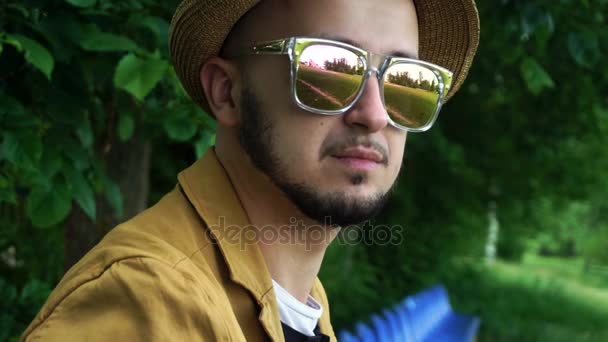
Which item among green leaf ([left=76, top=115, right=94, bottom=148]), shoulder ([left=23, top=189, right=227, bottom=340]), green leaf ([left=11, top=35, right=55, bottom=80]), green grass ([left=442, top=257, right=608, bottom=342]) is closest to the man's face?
shoulder ([left=23, top=189, right=227, bottom=340])

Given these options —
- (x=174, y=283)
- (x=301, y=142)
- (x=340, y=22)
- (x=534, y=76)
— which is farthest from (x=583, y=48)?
(x=174, y=283)

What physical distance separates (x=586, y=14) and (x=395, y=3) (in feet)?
7.47

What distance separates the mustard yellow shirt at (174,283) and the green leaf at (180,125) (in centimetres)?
77

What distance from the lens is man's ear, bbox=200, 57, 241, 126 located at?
185 cm

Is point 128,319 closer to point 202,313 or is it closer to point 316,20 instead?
point 202,313

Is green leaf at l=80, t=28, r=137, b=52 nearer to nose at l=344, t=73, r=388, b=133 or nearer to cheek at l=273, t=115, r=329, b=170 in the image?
cheek at l=273, t=115, r=329, b=170

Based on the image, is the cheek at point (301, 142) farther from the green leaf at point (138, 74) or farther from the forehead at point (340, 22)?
the green leaf at point (138, 74)

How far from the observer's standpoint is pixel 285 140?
1.72 m

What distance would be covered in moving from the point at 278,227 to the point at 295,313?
21 centimetres

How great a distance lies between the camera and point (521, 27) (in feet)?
11.1

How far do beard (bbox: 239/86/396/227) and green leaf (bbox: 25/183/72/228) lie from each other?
79cm

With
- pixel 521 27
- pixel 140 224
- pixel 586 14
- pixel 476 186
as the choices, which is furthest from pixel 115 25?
pixel 476 186

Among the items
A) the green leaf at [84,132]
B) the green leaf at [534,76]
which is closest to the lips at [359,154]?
the green leaf at [84,132]

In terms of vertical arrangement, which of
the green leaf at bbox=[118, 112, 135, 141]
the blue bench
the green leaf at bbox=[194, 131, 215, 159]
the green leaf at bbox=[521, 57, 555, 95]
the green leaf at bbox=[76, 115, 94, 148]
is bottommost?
the blue bench
